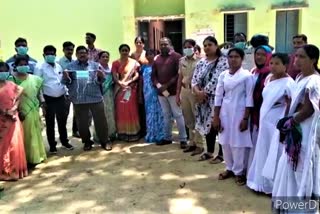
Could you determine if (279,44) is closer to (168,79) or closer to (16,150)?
(168,79)

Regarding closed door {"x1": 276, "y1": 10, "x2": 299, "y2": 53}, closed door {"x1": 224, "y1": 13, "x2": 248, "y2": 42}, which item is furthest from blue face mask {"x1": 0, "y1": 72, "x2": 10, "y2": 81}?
closed door {"x1": 276, "y1": 10, "x2": 299, "y2": 53}

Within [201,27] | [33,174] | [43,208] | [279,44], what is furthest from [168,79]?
[279,44]

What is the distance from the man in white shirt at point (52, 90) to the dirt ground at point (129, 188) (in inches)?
23.5

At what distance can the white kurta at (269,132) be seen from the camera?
4.09 metres

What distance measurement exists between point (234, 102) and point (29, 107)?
2933 millimetres

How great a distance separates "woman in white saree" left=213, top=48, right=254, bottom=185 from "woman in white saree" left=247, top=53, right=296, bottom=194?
32cm

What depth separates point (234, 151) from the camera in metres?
4.86

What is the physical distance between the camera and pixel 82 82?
6406 millimetres

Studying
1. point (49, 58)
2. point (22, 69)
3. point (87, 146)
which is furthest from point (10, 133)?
point (87, 146)

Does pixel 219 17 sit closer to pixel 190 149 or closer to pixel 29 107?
pixel 190 149

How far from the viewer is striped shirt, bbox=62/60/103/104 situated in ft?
→ 21.0

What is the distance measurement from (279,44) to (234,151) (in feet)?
26.5

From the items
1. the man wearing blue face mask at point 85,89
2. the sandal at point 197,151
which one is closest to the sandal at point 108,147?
the man wearing blue face mask at point 85,89

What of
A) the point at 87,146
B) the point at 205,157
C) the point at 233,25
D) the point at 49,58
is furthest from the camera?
the point at 233,25
